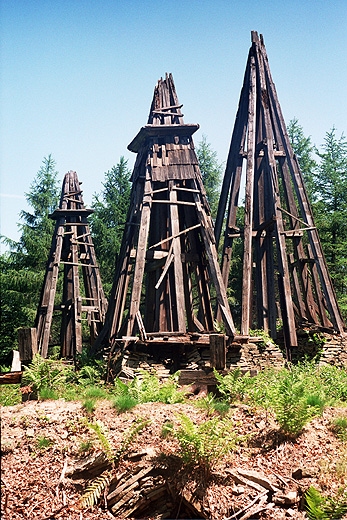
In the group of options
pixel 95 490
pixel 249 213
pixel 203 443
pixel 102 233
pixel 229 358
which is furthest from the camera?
pixel 102 233

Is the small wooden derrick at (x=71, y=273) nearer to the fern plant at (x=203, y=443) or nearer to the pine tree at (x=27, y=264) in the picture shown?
the pine tree at (x=27, y=264)

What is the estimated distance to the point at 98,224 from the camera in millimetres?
30328

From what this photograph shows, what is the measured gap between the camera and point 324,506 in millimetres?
6934

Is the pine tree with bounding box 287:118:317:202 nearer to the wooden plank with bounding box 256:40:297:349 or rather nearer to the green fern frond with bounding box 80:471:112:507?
the wooden plank with bounding box 256:40:297:349

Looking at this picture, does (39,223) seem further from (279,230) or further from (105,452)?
(105,452)

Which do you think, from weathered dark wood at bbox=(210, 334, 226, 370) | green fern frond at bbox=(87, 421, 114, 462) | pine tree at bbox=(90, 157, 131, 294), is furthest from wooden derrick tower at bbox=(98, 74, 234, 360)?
pine tree at bbox=(90, 157, 131, 294)

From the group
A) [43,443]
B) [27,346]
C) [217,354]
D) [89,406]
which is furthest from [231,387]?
[27,346]

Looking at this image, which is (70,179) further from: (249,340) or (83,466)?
(83,466)

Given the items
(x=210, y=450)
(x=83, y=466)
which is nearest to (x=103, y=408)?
(x=83, y=466)

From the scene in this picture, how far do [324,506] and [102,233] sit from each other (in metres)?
24.4

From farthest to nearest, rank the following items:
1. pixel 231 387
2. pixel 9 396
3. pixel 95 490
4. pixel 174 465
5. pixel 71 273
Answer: pixel 71 273 < pixel 9 396 < pixel 231 387 < pixel 174 465 < pixel 95 490

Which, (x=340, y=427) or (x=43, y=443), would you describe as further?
(x=340, y=427)

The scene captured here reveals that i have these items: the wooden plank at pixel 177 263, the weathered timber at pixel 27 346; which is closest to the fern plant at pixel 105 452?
the weathered timber at pixel 27 346

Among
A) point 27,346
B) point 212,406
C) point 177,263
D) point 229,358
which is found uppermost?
point 177,263
